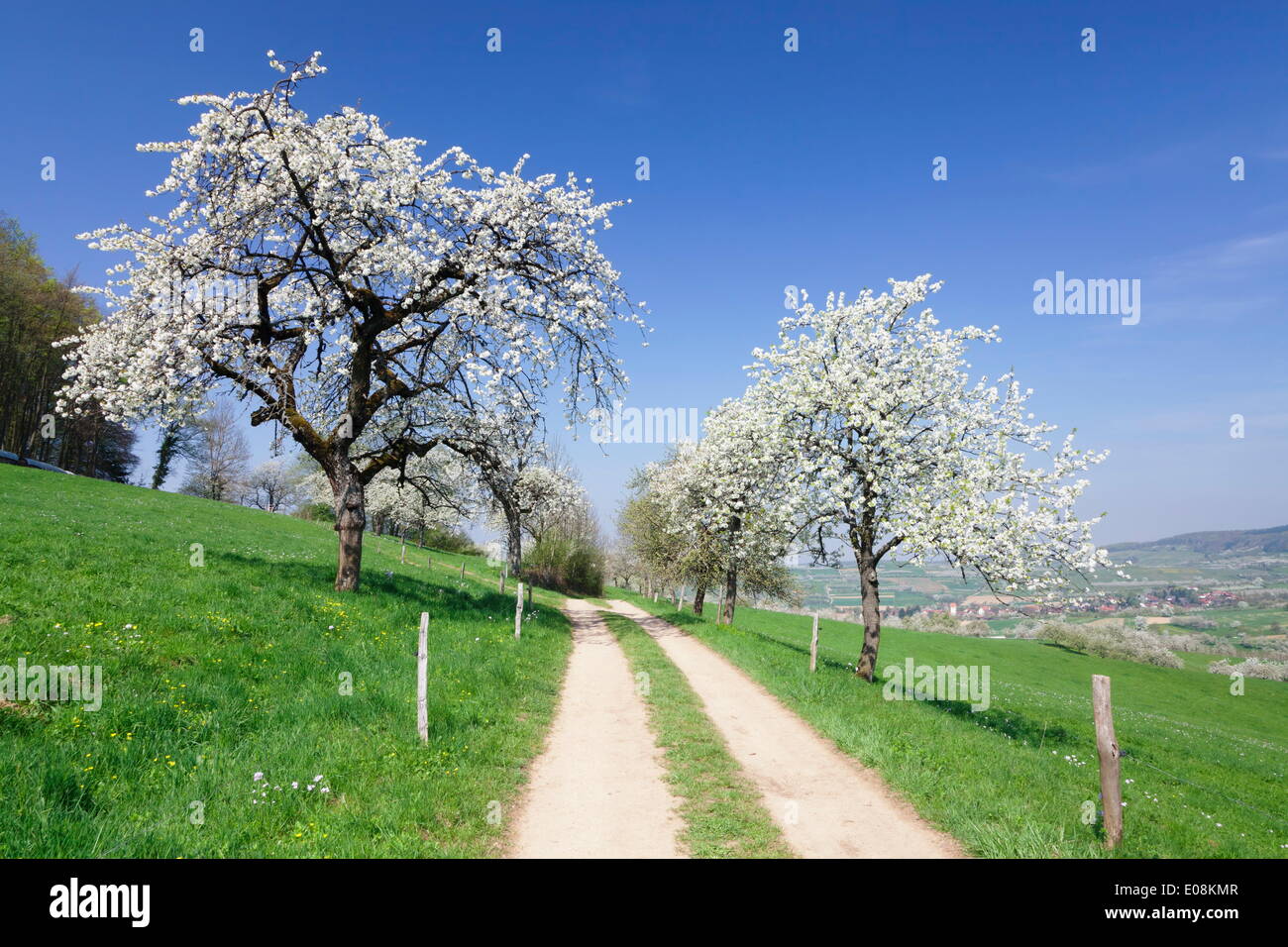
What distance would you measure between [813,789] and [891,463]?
1128 cm

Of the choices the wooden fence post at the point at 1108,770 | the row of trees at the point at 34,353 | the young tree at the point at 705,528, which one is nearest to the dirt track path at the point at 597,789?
the wooden fence post at the point at 1108,770

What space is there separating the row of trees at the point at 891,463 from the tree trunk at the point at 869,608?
0.14ft

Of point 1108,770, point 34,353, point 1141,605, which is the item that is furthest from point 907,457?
point 1141,605

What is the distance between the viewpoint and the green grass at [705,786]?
6762 mm

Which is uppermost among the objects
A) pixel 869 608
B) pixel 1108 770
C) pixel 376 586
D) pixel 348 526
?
pixel 348 526

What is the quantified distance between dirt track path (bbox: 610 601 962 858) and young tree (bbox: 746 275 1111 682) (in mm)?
6475

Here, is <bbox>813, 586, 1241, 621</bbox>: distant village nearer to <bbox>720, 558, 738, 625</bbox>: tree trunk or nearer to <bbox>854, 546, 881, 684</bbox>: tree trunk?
<bbox>720, 558, 738, 625</bbox>: tree trunk

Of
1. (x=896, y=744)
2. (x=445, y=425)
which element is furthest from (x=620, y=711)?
(x=445, y=425)

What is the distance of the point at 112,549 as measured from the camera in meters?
14.1

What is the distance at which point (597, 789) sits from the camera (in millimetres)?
8312

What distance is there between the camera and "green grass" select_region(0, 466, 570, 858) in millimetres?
5957

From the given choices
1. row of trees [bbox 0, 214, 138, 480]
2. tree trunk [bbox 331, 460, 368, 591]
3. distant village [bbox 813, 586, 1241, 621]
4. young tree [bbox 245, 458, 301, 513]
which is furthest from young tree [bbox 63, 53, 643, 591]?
young tree [bbox 245, 458, 301, 513]

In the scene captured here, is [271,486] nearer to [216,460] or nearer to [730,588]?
[216,460]

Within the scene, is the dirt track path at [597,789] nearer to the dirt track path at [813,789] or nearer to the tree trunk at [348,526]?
the dirt track path at [813,789]
